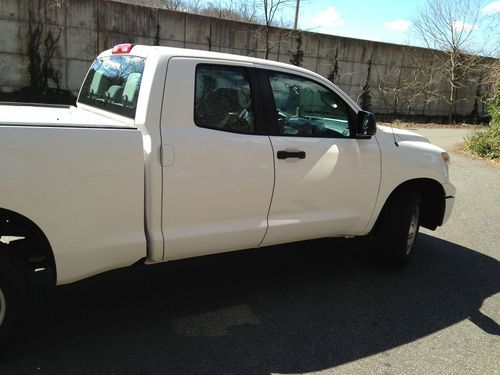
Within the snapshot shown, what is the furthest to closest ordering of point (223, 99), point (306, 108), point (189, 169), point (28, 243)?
point (306, 108)
point (223, 99)
point (189, 169)
point (28, 243)

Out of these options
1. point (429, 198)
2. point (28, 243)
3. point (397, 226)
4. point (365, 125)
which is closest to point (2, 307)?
point (28, 243)

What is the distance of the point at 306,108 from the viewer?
4.08 m

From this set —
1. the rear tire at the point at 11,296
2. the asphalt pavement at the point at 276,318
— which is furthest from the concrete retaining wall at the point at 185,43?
the rear tire at the point at 11,296

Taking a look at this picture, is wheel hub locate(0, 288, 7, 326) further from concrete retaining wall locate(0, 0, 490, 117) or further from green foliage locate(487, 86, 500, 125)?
Answer: green foliage locate(487, 86, 500, 125)

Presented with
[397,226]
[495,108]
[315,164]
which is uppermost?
[495,108]

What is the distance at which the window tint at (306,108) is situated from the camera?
383 centimetres

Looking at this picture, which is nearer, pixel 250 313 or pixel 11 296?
pixel 11 296

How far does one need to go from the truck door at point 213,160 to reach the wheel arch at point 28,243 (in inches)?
29.1

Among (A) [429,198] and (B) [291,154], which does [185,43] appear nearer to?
(A) [429,198]

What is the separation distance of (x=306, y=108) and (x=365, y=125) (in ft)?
1.77

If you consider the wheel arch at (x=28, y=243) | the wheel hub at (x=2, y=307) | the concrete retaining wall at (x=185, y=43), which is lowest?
the wheel hub at (x=2, y=307)

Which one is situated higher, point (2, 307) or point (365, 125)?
point (365, 125)

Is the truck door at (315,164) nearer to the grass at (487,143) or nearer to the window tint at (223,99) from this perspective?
the window tint at (223,99)

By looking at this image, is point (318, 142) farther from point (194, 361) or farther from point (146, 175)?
point (194, 361)
